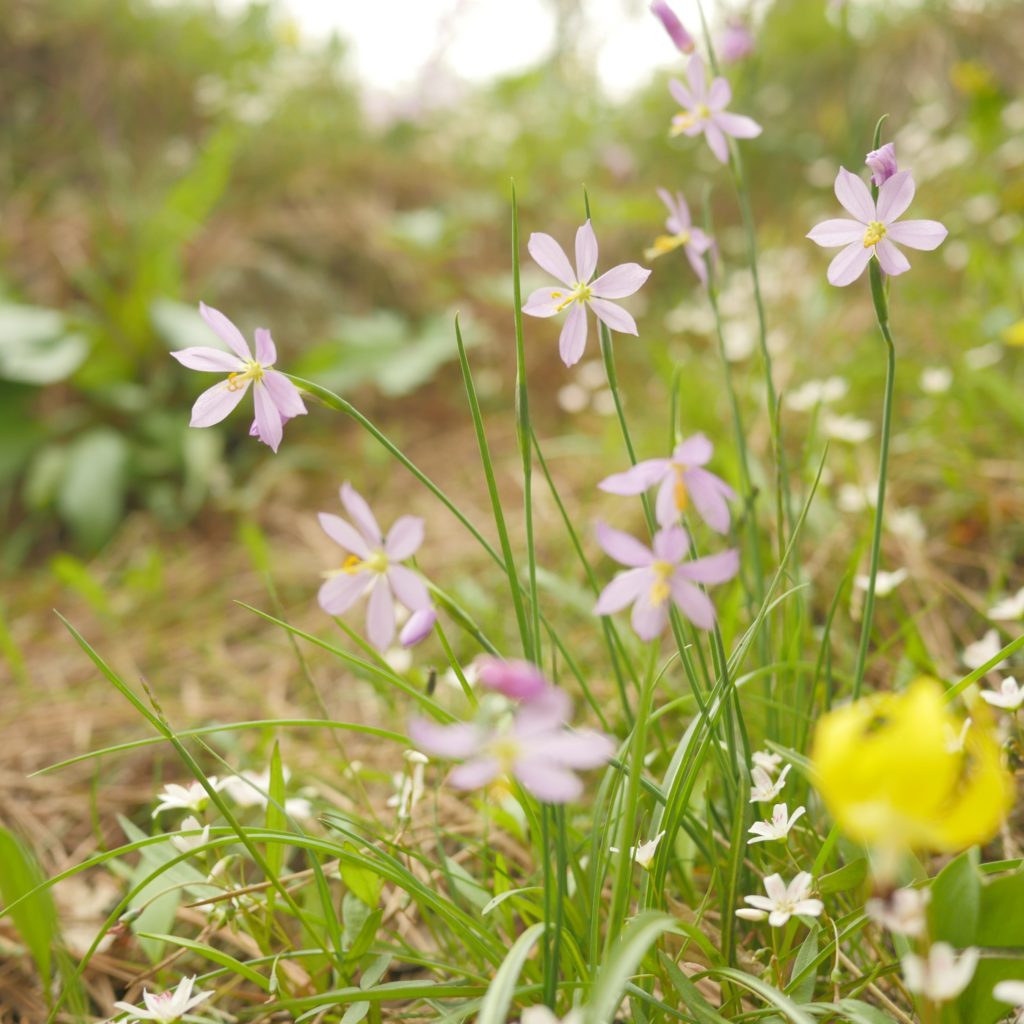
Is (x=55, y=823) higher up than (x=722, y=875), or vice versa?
(x=722, y=875)

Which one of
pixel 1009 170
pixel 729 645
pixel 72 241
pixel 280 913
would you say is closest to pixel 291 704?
pixel 280 913

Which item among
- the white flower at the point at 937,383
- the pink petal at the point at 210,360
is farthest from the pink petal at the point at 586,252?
the white flower at the point at 937,383

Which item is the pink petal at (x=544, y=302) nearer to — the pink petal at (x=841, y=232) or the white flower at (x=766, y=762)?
the pink petal at (x=841, y=232)

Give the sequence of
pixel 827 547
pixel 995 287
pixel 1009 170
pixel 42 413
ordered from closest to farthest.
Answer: pixel 827 547
pixel 995 287
pixel 42 413
pixel 1009 170

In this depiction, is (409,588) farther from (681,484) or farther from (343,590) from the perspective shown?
(681,484)

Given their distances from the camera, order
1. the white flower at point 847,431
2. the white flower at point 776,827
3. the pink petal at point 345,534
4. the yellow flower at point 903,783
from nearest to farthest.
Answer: the yellow flower at point 903,783, the pink petal at point 345,534, the white flower at point 776,827, the white flower at point 847,431

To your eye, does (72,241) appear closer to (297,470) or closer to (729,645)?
(297,470)
